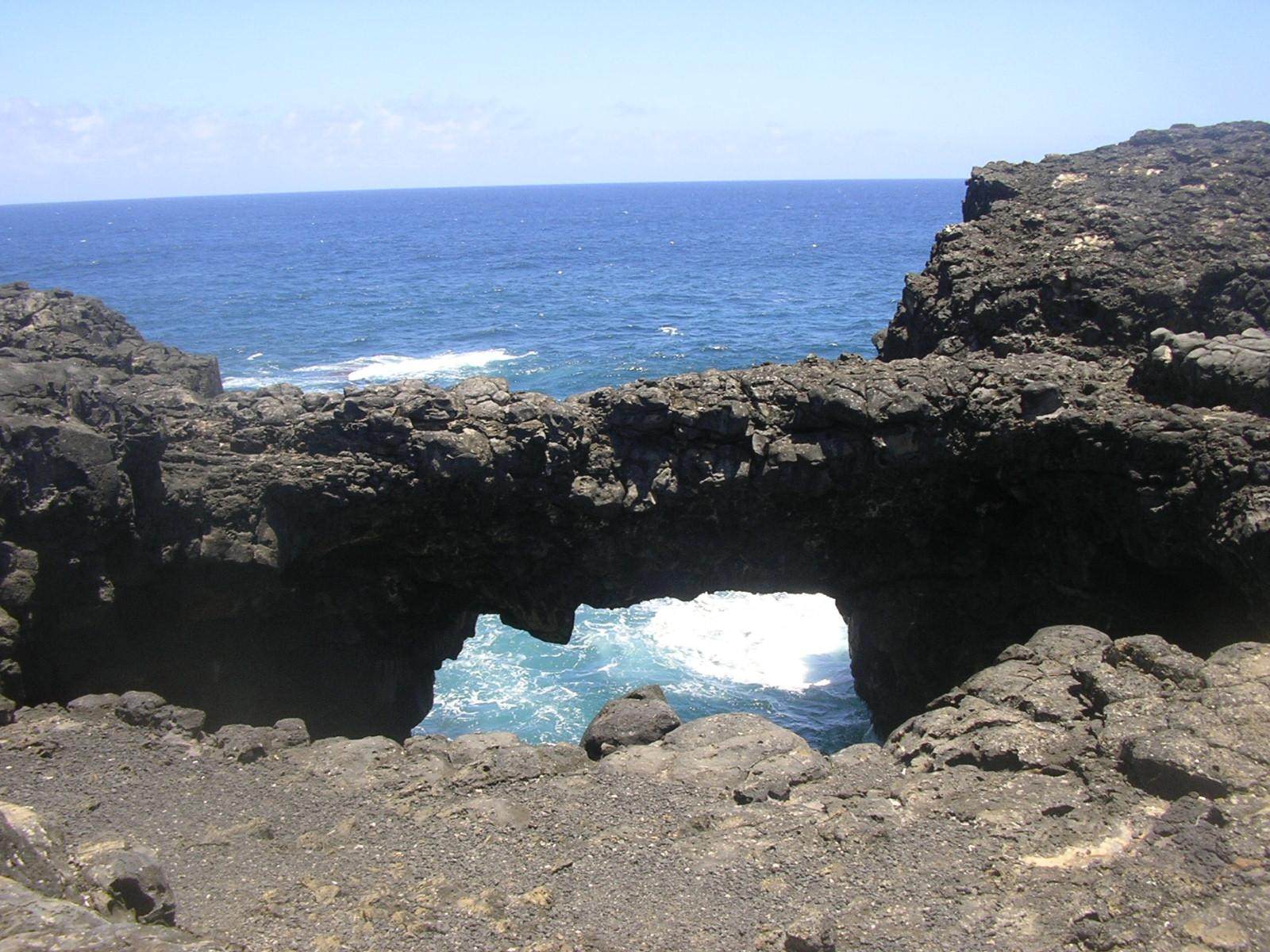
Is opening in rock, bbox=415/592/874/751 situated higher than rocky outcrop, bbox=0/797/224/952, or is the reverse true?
rocky outcrop, bbox=0/797/224/952

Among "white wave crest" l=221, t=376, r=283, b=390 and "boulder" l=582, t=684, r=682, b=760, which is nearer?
"boulder" l=582, t=684, r=682, b=760

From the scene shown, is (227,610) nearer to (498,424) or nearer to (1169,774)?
(498,424)

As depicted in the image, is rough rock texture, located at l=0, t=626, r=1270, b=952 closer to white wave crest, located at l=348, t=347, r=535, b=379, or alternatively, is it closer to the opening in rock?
the opening in rock

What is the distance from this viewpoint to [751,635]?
1113 inches

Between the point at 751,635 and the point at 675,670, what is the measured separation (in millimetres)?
2711

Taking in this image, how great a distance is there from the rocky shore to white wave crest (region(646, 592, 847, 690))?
3580 millimetres

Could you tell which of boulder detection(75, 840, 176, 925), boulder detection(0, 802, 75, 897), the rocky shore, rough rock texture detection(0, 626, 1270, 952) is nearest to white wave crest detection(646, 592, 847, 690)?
the rocky shore

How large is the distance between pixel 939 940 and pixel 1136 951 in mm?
1610

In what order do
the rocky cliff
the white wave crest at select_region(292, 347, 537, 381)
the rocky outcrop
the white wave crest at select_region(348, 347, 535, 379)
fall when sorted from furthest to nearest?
the white wave crest at select_region(348, 347, 535, 379), the white wave crest at select_region(292, 347, 537, 381), the rocky cliff, the rocky outcrop

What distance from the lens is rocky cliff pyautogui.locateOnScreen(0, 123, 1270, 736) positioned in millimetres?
14789

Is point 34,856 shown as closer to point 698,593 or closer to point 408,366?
point 698,593

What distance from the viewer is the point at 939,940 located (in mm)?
8930

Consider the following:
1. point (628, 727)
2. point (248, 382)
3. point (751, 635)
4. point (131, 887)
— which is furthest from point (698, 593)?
point (248, 382)

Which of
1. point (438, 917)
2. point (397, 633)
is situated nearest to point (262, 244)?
point (397, 633)
